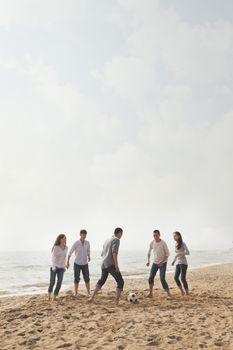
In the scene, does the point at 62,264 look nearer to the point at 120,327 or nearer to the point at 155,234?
the point at 155,234

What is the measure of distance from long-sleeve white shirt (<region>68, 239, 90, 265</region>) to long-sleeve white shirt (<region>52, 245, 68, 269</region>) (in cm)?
60

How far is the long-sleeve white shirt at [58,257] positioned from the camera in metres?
10.5

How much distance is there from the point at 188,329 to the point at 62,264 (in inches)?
205

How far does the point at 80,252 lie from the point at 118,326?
15.5 feet

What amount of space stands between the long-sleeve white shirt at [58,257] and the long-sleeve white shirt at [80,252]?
60 cm

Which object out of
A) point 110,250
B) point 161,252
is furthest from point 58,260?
point 161,252

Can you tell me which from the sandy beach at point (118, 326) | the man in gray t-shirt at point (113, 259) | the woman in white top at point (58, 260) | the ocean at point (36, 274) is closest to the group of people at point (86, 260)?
the woman in white top at point (58, 260)

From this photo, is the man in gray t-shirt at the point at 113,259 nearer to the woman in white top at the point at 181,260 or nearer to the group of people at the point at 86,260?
the group of people at the point at 86,260

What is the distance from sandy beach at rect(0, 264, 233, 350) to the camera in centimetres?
575

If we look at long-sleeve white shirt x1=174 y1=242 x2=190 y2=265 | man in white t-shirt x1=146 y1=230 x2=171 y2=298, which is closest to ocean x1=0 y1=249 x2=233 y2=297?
man in white t-shirt x1=146 y1=230 x2=171 y2=298

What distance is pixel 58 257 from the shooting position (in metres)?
10.5

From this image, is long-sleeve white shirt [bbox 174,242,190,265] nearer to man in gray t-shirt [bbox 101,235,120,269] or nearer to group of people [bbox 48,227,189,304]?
group of people [bbox 48,227,189,304]

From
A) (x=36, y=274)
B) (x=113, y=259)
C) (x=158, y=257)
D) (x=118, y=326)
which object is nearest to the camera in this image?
(x=118, y=326)

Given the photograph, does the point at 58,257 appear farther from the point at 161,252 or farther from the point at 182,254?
the point at 182,254
